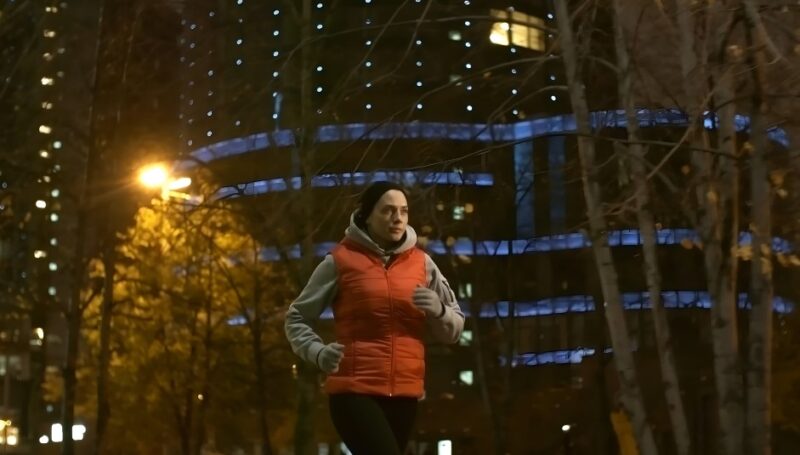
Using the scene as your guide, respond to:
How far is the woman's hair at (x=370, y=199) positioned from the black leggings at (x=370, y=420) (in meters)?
0.81

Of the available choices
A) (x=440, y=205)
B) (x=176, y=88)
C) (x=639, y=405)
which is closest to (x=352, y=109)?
(x=176, y=88)

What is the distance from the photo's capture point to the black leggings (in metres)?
4.48

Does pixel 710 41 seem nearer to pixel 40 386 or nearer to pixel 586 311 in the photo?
pixel 40 386

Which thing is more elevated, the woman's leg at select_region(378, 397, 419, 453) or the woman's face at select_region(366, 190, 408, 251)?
the woman's face at select_region(366, 190, 408, 251)

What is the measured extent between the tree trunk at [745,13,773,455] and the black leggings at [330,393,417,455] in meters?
4.94

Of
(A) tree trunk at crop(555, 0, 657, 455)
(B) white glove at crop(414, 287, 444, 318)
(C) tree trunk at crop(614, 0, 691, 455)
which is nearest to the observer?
(B) white glove at crop(414, 287, 444, 318)

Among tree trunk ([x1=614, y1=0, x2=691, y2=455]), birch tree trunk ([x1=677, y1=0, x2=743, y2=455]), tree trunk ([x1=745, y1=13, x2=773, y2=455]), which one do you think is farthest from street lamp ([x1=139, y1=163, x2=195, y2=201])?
tree trunk ([x1=745, y1=13, x2=773, y2=455])

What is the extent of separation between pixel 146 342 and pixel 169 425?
4.26 meters

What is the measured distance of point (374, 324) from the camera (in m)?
4.59

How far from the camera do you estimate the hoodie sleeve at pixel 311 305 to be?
184 inches

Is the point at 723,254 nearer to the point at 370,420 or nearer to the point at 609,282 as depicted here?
the point at 609,282

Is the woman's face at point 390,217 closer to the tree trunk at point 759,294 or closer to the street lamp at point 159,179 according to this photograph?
the tree trunk at point 759,294

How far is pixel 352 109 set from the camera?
78.4 ft

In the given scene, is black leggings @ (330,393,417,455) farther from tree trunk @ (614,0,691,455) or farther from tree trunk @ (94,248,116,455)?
tree trunk @ (94,248,116,455)
